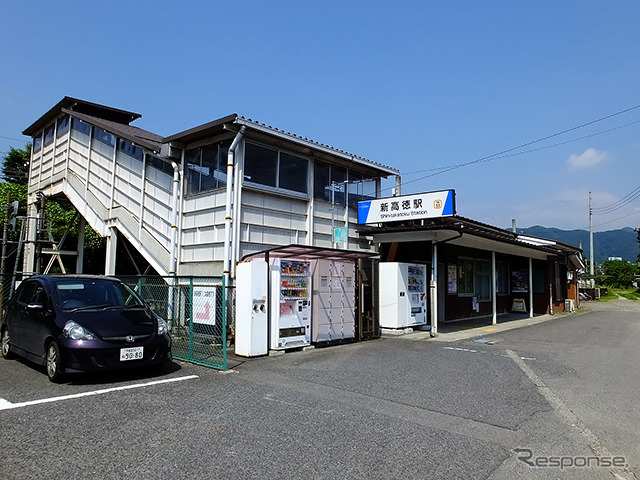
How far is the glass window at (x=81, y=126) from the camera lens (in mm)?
15486

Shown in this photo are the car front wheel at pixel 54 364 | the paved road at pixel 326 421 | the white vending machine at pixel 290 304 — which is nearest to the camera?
the paved road at pixel 326 421

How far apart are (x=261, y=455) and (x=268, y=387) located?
2.41 meters

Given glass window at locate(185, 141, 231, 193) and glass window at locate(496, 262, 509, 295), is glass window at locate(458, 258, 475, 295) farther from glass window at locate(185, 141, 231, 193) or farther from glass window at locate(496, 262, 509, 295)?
glass window at locate(185, 141, 231, 193)

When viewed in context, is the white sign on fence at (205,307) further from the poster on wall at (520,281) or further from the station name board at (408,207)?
the poster on wall at (520,281)

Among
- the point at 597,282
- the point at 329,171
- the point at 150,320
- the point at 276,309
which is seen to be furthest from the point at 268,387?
the point at 597,282

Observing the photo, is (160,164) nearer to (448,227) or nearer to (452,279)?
(448,227)

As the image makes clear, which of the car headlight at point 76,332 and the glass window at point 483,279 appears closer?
the car headlight at point 76,332

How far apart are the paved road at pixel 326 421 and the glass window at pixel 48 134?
Result: 13727mm

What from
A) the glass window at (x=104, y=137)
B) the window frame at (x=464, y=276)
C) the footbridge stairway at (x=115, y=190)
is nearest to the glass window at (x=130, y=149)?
the footbridge stairway at (x=115, y=190)

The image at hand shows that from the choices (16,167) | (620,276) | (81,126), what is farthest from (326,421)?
(620,276)

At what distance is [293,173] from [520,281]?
13.7 meters

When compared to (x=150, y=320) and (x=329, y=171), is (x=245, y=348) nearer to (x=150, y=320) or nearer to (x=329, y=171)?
(x=150, y=320)

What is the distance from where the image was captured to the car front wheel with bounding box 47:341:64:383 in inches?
241

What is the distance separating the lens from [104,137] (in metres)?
14.5
